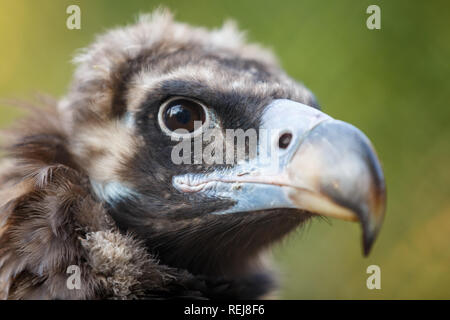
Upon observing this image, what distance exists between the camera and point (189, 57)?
7.52 feet

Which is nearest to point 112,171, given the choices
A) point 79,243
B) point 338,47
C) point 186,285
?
point 79,243

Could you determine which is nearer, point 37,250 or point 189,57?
point 37,250

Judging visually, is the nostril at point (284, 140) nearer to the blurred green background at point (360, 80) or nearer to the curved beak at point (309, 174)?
the curved beak at point (309, 174)

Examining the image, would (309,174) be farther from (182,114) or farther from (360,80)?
(360,80)

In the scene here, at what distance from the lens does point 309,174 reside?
5.69ft

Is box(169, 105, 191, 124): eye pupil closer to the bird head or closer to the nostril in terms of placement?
the bird head

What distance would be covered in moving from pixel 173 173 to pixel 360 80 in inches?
125

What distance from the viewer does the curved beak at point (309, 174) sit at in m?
1.68

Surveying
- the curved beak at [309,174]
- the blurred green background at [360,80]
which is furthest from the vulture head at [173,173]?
the blurred green background at [360,80]

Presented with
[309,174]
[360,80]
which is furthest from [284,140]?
[360,80]
